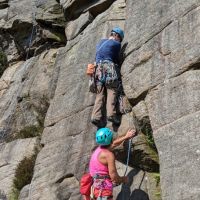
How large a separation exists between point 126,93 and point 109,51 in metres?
1.48

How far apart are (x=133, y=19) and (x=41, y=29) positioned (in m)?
6.29

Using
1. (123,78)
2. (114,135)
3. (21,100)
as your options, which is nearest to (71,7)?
(21,100)

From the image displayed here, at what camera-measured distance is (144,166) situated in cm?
1016

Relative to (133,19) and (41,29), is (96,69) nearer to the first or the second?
(133,19)

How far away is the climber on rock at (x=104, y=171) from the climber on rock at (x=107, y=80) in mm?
1418

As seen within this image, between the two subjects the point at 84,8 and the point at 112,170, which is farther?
the point at 84,8

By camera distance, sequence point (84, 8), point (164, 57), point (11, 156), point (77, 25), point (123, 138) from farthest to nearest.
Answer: point (84, 8) → point (77, 25) → point (11, 156) → point (164, 57) → point (123, 138)

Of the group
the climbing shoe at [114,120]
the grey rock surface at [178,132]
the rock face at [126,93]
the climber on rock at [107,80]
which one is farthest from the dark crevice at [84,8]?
the grey rock surface at [178,132]

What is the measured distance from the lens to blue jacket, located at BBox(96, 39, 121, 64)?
12016mm

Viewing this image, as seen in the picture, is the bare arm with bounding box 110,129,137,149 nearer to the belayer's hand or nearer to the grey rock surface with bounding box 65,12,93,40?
the belayer's hand

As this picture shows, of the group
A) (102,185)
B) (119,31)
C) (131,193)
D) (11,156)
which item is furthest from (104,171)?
(11,156)

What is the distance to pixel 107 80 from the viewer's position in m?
11.5

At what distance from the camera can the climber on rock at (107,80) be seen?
11.2 m

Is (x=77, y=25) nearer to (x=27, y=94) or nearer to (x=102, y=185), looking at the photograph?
(x=27, y=94)
